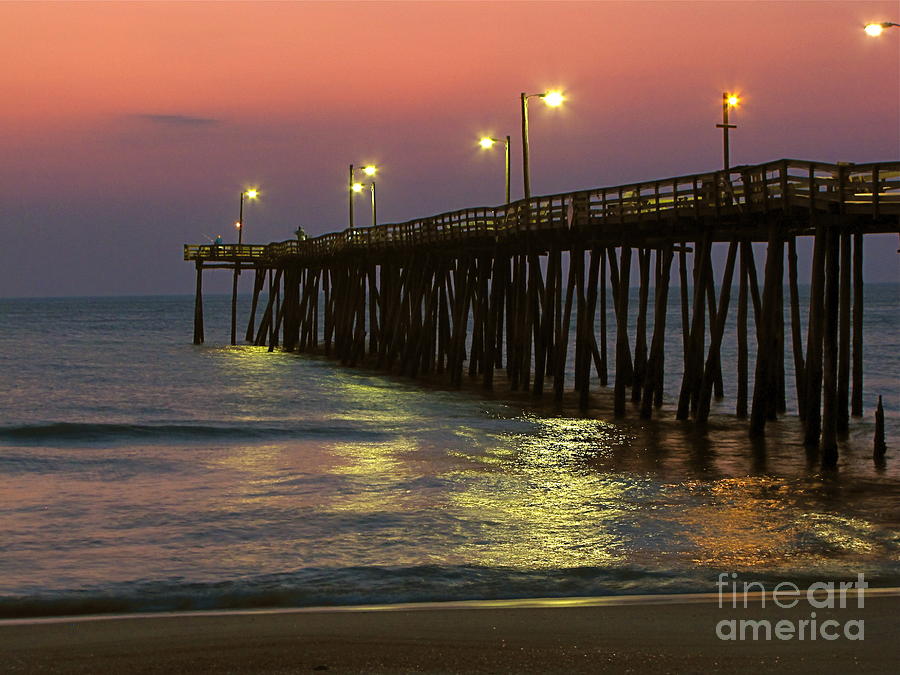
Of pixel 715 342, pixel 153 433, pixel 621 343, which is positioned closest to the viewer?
pixel 715 342

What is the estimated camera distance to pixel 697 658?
25.1 feet

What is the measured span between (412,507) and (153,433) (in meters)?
12.2

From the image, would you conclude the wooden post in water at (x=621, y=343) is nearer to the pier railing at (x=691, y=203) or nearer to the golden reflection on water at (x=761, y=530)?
the pier railing at (x=691, y=203)

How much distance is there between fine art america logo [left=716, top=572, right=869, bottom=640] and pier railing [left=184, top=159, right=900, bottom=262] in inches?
337

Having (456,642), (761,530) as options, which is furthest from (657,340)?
(456,642)

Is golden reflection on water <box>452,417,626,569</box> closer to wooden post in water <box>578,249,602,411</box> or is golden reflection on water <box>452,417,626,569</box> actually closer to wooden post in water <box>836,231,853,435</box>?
wooden post in water <box>578,249,602,411</box>

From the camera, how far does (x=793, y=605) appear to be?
902 centimetres

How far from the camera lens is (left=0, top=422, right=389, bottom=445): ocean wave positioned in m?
23.9

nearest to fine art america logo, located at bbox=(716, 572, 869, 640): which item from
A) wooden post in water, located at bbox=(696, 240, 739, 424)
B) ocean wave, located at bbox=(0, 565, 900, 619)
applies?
ocean wave, located at bbox=(0, 565, 900, 619)

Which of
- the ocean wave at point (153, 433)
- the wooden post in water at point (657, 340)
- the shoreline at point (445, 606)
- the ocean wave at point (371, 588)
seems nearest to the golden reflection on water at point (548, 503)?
the ocean wave at point (371, 588)

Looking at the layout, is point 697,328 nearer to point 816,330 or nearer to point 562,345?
point 816,330

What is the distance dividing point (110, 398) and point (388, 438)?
46.9 feet

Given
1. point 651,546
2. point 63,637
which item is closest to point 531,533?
point 651,546

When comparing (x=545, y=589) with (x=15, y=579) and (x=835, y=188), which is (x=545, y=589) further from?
(x=835, y=188)
